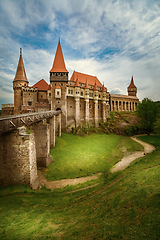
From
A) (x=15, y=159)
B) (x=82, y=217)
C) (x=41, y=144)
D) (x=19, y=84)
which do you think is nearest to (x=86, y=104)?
(x=19, y=84)

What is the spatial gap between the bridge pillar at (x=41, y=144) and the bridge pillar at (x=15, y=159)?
20.3 feet

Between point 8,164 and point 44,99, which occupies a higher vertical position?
point 44,99

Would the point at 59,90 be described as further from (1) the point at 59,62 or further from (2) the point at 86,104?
(2) the point at 86,104

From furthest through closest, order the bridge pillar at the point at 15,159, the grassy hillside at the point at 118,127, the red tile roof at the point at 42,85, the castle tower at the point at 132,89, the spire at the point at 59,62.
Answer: the castle tower at the point at 132,89, the grassy hillside at the point at 118,127, the red tile roof at the point at 42,85, the spire at the point at 59,62, the bridge pillar at the point at 15,159

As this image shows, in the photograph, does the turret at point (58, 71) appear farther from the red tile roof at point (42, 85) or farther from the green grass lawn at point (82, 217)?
the green grass lawn at point (82, 217)

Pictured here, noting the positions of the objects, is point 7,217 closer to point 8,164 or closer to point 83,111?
point 8,164

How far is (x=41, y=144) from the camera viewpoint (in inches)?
739

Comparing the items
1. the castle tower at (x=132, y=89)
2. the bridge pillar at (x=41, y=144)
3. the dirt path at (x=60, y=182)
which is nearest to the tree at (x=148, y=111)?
the dirt path at (x=60, y=182)

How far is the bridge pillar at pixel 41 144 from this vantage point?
60.7ft

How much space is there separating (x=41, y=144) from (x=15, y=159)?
6.70 meters

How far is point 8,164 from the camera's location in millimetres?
12047

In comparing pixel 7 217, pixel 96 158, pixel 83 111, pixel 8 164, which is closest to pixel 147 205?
pixel 7 217

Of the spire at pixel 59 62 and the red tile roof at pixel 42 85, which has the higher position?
Answer: the spire at pixel 59 62

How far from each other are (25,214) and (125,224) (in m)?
6.55
